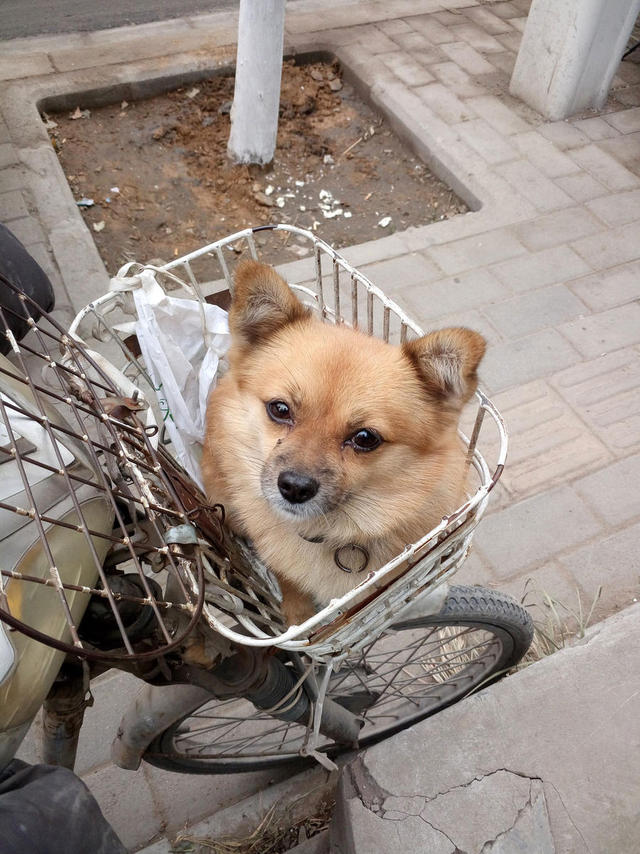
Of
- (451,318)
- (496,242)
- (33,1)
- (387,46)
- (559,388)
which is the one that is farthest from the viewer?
(33,1)

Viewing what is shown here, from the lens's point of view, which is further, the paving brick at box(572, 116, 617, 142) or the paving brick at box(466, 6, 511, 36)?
the paving brick at box(466, 6, 511, 36)

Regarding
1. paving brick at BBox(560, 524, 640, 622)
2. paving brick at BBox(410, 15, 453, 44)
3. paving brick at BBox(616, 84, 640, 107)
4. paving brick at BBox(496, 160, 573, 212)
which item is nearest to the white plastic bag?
paving brick at BBox(560, 524, 640, 622)

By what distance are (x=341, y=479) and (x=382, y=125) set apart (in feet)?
15.8

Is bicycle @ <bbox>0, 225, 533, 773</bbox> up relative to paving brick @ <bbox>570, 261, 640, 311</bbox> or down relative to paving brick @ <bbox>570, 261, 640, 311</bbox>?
up

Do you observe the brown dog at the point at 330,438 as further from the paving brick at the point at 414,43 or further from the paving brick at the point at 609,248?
the paving brick at the point at 414,43

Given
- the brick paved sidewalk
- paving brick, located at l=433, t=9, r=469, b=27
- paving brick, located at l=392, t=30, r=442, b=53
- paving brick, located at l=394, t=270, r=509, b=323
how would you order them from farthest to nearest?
paving brick, located at l=433, t=9, r=469, b=27, paving brick, located at l=392, t=30, r=442, b=53, paving brick, located at l=394, t=270, r=509, b=323, the brick paved sidewalk

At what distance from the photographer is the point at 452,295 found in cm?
410

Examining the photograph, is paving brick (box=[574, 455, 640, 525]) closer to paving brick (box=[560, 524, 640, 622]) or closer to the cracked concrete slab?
paving brick (box=[560, 524, 640, 622])

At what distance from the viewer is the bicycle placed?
1000mm

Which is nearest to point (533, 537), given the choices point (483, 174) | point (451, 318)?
point (451, 318)

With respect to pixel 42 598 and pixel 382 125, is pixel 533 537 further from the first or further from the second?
pixel 382 125

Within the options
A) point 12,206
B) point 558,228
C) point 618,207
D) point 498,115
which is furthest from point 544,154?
point 12,206

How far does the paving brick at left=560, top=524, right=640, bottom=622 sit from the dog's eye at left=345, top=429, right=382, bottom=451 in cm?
171

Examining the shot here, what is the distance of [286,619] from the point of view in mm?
1714
